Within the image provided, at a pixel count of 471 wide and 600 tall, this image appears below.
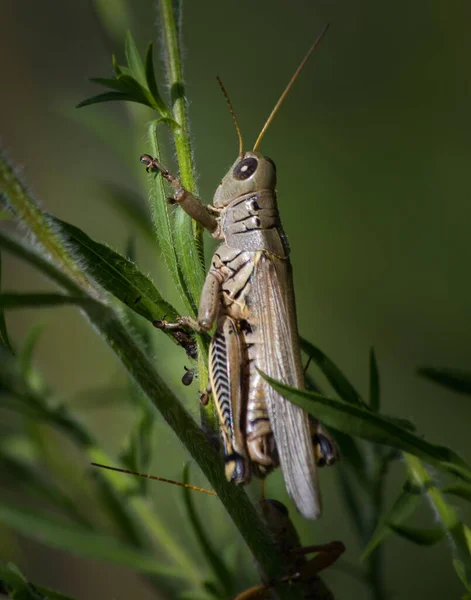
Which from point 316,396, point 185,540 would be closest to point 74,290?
point 316,396

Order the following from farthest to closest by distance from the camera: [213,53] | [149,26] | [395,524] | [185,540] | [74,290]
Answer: [213,53], [149,26], [185,540], [395,524], [74,290]

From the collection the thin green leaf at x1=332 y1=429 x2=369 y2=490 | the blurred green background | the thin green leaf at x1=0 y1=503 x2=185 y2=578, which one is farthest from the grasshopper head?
the blurred green background

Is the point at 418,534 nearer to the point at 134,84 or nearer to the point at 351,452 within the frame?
the point at 351,452

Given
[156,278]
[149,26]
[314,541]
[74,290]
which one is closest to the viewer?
[74,290]

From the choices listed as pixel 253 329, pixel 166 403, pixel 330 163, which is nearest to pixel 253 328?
pixel 253 329

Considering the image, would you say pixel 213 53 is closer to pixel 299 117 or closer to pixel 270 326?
pixel 299 117

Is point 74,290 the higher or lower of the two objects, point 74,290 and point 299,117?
the lower
